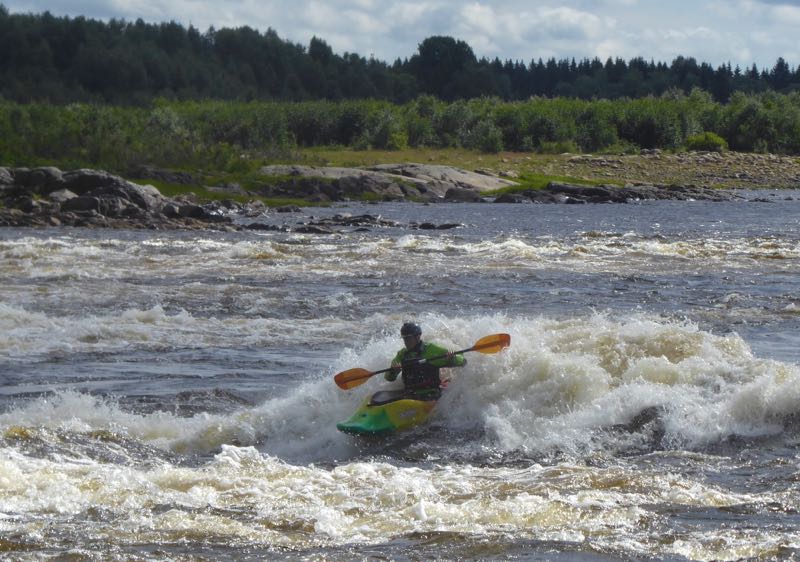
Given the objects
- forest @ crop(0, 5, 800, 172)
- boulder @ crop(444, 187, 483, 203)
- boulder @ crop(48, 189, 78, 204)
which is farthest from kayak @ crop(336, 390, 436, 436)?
forest @ crop(0, 5, 800, 172)

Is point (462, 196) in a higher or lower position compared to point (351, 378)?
lower

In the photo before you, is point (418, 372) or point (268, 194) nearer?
point (418, 372)

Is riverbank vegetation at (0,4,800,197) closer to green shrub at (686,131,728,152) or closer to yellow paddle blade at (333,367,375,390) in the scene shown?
green shrub at (686,131,728,152)

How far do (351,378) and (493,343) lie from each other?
187 centimetres

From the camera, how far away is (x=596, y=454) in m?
12.3

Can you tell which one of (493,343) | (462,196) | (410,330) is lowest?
(462,196)

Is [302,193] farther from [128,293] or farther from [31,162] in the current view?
[128,293]

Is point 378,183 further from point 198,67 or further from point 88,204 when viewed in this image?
point 198,67

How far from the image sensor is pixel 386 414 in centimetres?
1348

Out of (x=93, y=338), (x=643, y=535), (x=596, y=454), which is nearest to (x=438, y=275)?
(x=93, y=338)

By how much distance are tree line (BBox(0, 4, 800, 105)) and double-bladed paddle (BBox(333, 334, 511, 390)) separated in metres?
98.8

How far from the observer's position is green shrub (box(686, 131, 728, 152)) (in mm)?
92812

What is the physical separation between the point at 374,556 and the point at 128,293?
17748mm

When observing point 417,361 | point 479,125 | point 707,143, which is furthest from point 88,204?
point 707,143
